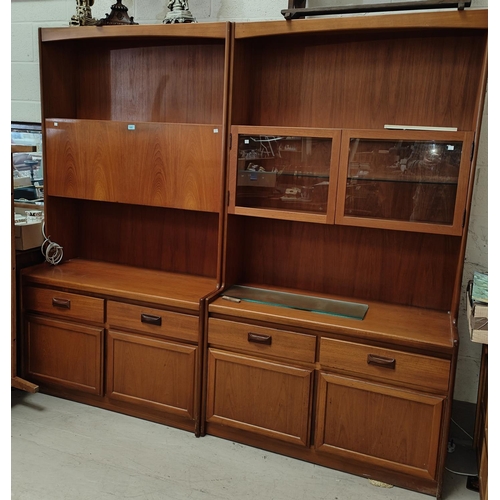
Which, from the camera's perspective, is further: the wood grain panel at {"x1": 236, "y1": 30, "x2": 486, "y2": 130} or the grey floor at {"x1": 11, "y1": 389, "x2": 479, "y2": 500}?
the wood grain panel at {"x1": 236, "y1": 30, "x2": 486, "y2": 130}

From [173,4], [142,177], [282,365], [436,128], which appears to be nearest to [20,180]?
[142,177]

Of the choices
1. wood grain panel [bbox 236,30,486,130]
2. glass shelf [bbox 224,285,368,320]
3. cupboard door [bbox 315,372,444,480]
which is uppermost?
wood grain panel [bbox 236,30,486,130]

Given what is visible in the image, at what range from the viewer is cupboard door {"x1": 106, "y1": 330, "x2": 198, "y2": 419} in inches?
106

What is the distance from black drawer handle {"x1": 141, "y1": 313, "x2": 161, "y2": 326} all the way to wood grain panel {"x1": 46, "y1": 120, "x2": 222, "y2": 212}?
614mm

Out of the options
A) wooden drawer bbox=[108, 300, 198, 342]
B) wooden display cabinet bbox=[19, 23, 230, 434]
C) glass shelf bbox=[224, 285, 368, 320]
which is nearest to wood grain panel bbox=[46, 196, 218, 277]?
wooden display cabinet bbox=[19, 23, 230, 434]

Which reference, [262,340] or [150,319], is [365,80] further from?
[150,319]

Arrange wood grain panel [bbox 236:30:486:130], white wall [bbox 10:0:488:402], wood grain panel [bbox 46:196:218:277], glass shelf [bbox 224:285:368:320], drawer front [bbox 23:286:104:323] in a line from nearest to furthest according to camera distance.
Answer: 1. wood grain panel [bbox 236:30:486:130]
2. glass shelf [bbox 224:285:368:320]
3. white wall [bbox 10:0:488:402]
4. drawer front [bbox 23:286:104:323]
5. wood grain panel [bbox 46:196:218:277]

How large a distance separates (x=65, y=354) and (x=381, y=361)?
1.77 meters

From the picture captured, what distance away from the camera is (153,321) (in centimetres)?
271

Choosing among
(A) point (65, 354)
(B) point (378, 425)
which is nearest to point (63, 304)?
(A) point (65, 354)

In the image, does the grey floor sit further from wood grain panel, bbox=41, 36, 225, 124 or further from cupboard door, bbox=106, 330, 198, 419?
wood grain panel, bbox=41, 36, 225, 124

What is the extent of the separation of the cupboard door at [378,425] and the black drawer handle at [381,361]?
0.33 feet
